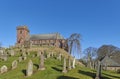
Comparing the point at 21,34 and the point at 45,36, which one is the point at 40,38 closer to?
the point at 45,36

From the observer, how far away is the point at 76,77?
41781 mm

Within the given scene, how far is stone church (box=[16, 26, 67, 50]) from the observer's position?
397ft

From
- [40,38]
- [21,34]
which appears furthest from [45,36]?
[21,34]

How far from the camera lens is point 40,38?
124 m

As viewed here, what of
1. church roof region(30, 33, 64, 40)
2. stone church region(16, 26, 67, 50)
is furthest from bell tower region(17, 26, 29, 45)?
church roof region(30, 33, 64, 40)

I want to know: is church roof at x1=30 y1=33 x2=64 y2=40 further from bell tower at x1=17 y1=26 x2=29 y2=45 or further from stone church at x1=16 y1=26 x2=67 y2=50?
bell tower at x1=17 y1=26 x2=29 y2=45

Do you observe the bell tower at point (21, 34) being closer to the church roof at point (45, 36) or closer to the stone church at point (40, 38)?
the stone church at point (40, 38)

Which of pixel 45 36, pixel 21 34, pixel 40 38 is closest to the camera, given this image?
pixel 21 34

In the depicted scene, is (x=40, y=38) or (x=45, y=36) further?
(x=45, y=36)

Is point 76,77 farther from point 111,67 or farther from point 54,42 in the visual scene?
point 54,42

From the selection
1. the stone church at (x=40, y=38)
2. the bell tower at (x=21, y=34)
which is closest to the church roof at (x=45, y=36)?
the stone church at (x=40, y=38)

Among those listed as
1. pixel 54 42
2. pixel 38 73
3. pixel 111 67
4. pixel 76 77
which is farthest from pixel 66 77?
pixel 54 42

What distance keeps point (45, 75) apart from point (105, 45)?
8389cm

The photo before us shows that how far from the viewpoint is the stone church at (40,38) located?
12086 centimetres
